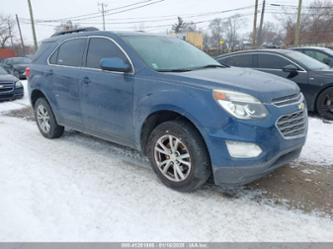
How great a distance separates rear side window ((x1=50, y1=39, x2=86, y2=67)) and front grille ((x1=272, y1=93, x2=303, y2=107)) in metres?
2.96

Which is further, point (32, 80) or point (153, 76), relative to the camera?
point (32, 80)

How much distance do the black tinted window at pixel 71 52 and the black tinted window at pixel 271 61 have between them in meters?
4.64

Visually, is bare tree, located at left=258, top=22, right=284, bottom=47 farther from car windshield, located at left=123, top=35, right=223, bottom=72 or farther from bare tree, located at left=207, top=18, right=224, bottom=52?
car windshield, located at left=123, top=35, right=223, bottom=72

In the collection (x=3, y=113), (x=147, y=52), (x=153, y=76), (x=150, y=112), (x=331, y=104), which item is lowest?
(x=3, y=113)

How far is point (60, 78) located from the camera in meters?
4.82

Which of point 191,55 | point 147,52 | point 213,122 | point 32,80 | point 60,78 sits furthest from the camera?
point 32,80

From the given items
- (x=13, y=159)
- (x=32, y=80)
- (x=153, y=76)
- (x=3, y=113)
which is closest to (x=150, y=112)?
(x=153, y=76)

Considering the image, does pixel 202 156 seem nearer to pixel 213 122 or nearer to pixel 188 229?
pixel 213 122

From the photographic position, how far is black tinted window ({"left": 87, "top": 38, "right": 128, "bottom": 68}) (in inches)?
156

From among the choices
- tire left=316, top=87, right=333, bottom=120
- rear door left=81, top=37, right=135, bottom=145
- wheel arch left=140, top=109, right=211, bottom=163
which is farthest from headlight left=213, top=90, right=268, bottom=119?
tire left=316, top=87, right=333, bottom=120

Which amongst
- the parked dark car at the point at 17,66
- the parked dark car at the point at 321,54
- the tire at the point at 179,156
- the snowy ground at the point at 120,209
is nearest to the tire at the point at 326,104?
the snowy ground at the point at 120,209

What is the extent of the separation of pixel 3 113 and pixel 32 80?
11.2 feet

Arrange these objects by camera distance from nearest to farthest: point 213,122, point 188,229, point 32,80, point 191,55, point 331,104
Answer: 1. point 188,229
2. point 213,122
3. point 191,55
4. point 32,80
5. point 331,104

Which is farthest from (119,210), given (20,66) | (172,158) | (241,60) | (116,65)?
(20,66)
